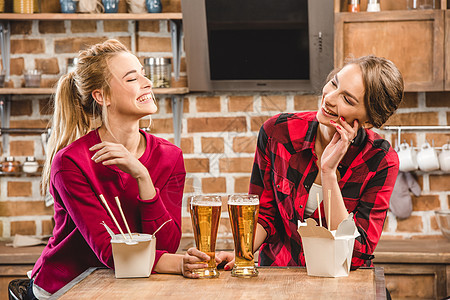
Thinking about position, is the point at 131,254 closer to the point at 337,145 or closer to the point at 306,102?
the point at 337,145

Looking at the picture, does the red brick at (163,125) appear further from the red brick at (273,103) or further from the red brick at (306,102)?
the red brick at (306,102)

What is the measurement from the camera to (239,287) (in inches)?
52.1

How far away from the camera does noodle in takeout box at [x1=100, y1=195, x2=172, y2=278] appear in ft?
4.52

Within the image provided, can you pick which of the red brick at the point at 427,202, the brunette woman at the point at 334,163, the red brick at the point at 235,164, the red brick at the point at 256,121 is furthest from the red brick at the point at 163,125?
the brunette woman at the point at 334,163

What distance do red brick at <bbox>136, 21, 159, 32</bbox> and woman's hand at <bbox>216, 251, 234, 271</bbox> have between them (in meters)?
1.87

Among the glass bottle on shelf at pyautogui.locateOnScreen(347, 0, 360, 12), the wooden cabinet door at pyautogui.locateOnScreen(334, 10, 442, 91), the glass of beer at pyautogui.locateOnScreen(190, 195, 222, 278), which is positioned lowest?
the glass of beer at pyautogui.locateOnScreen(190, 195, 222, 278)

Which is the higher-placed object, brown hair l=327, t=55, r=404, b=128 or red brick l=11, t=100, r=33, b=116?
brown hair l=327, t=55, r=404, b=128

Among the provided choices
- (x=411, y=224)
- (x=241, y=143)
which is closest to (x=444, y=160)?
(x=411, y=224)

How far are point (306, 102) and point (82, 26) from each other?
45.6 inches

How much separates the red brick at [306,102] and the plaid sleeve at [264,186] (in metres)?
1.29

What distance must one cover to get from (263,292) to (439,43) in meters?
1.92

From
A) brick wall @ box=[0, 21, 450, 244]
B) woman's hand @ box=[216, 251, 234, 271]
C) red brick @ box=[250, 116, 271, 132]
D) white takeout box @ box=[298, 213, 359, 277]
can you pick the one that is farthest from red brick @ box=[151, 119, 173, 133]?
white takeout box @ box=[298, 213, 359, 277]

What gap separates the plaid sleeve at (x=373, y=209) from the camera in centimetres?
156

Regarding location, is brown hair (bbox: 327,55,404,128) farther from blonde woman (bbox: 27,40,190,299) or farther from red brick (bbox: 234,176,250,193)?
red brick (bbox: 234,176,250,193)
